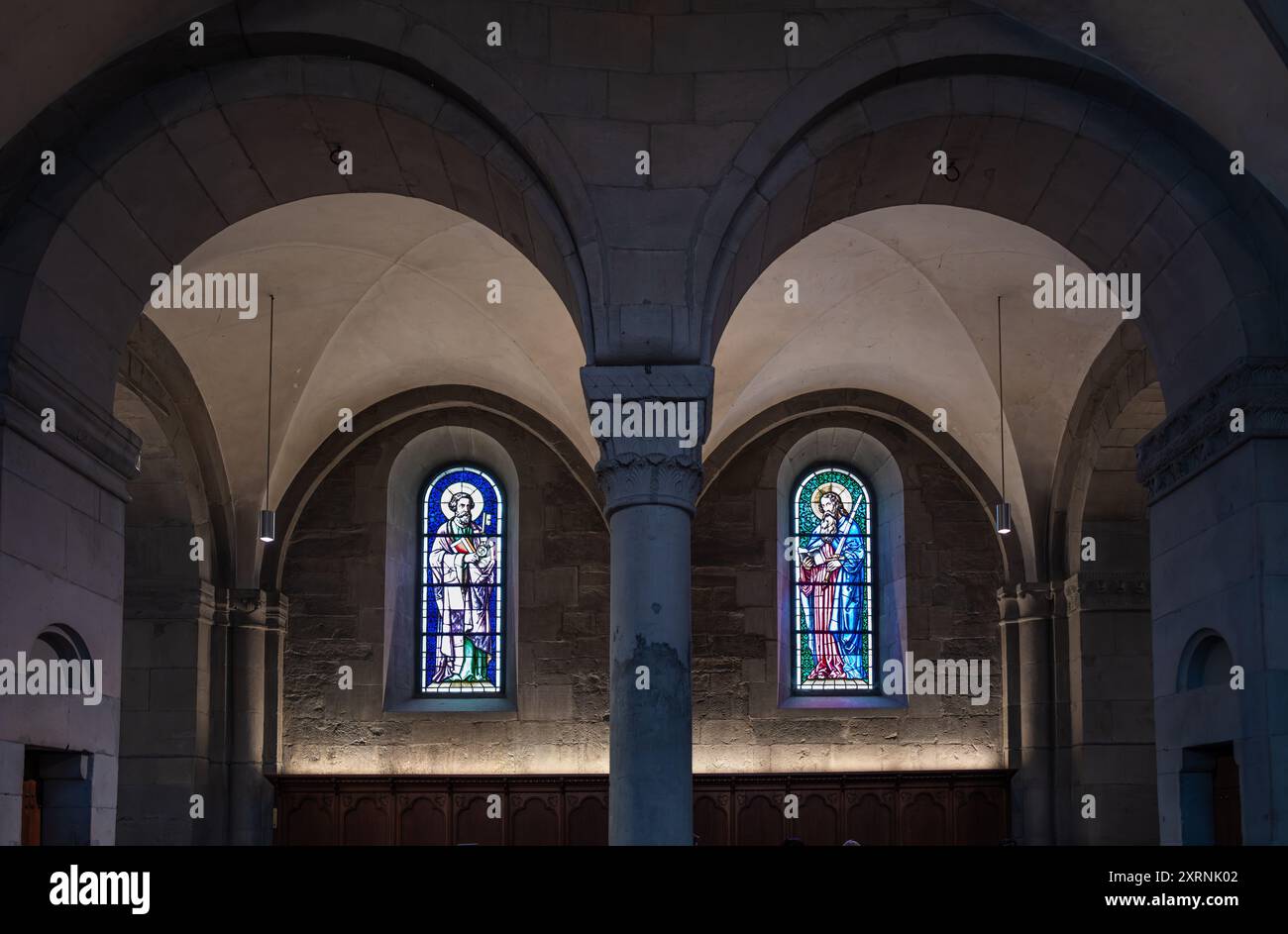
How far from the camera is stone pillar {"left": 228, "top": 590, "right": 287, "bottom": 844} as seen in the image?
584 inches

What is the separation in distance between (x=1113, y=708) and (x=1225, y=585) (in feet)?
19.3

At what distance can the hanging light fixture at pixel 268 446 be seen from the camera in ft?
44.5

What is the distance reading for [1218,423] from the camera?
8.50 metres

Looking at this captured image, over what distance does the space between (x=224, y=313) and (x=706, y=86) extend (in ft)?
20.3

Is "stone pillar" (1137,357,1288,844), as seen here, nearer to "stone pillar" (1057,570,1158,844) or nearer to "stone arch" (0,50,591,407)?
"stone arch" (0,50,591,407)

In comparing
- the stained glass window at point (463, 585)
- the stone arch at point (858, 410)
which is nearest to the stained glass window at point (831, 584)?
the stone arch at point (858, 410)

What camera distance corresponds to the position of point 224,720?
48.6 ft

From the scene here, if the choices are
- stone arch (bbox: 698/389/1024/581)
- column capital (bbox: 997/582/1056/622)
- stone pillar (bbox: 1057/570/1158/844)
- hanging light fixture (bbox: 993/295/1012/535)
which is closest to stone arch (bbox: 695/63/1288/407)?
hanging light fixture (bbox: 993/295/1012/535)

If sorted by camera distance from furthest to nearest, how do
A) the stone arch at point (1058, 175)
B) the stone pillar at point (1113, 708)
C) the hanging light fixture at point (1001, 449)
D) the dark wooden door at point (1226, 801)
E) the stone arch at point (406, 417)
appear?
the stone arch at point (406, 417), the stone pillar at point (1113, 708), the hanging light fixture at point (1001, 449), the dark wooden door at point (1226, 801), the stone arch at point (1058, 175)

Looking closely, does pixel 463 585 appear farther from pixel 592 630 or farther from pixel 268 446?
pixel 268 446

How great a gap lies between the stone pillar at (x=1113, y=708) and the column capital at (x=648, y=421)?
6.98 meters

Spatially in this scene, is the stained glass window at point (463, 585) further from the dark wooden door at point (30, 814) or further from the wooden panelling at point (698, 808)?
the dark wooden door at point (30, 814)

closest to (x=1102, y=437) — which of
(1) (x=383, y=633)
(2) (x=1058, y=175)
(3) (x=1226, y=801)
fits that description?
(2) (x=1058, y=175)
